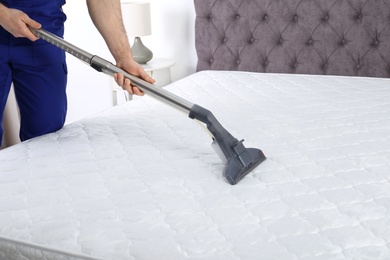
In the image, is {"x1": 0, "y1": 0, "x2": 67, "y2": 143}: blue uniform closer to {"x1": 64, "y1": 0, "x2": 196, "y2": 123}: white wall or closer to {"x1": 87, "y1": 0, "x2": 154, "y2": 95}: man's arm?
{"x1": 87, "y1": 0, "x2": 154, "y2": 95}: man's arm

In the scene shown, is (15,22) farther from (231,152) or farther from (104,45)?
(104,45)

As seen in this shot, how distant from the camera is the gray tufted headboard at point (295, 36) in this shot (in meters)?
2.37

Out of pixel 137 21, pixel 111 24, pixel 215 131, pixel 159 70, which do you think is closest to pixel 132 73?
pixel 111 24

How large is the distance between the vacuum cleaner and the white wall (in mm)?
1380

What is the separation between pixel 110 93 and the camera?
3.28 m

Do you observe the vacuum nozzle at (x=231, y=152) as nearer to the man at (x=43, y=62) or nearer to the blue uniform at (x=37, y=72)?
the man at (x=43, y=62)

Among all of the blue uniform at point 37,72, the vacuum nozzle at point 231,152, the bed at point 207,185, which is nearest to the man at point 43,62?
the blue uniform at point 37,72

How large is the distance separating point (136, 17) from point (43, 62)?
36.6 inches

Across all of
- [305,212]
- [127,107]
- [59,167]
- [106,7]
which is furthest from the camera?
[127,107]

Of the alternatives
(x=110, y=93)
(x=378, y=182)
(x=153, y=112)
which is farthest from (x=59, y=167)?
(x=110, y=93)

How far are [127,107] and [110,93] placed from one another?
127 centimetres

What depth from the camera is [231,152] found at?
4.48 ft

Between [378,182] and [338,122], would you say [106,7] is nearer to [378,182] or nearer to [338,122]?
[338,122]

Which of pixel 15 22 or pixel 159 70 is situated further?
pixel 159 70
